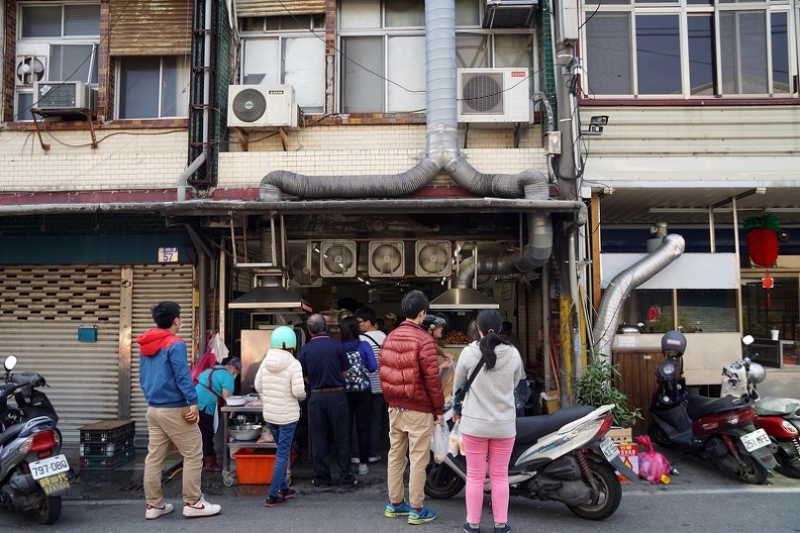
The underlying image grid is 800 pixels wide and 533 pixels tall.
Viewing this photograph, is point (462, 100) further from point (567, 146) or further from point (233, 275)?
point (233, 275)

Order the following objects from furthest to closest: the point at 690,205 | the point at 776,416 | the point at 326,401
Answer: the point at 690,205, the point at 776,416, the point at 326,401

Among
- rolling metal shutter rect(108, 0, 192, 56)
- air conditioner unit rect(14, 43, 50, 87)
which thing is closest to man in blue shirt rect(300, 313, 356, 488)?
rolling metal shutter rect(108, 0, 192, 56)

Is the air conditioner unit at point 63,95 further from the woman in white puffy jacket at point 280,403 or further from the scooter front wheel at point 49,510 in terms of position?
the scooter front wheel at point 49,510

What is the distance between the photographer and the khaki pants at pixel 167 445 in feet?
18.8

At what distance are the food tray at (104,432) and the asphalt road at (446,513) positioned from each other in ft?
4.30

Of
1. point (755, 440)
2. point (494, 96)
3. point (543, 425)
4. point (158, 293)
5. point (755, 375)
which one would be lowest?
point (755, 440)

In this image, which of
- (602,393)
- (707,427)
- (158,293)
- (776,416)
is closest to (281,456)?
(602,393)

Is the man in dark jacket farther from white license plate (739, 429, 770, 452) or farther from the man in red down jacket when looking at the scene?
white license plate (739, 429, 770, 452)

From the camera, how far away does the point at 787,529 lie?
5.58m

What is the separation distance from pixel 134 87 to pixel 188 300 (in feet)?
11.2

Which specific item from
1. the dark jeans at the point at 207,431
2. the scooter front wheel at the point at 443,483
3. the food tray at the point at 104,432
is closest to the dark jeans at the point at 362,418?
the scooter front wheel at the point at 443,483

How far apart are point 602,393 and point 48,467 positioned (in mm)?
5888

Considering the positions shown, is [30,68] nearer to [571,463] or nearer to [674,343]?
[571,463]

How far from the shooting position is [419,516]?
561cm
